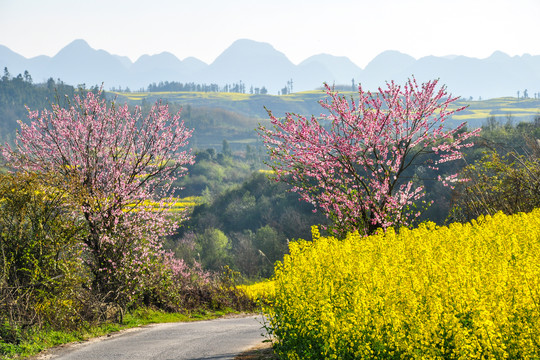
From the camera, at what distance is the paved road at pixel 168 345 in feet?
42.2

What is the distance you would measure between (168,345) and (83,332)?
10.1 feet

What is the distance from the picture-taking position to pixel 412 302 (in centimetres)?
683

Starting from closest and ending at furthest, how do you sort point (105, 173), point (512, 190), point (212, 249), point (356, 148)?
point (356, 148) → point (105, 173) → point (512, 190) → point (212, 249)

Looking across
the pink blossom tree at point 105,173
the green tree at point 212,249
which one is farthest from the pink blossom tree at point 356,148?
the green tree at point 212,249

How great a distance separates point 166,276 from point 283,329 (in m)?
12.6

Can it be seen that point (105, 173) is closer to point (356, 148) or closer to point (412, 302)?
point (356, 148)

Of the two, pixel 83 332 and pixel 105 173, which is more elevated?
pixel 105 173

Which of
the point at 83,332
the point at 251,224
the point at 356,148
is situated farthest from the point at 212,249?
the point at 356,148

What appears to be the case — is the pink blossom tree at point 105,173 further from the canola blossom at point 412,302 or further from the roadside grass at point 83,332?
the canola blossom at point 412,302

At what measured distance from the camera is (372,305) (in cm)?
739

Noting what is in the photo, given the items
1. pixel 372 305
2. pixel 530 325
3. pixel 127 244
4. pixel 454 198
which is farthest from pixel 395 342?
pixel 454 198

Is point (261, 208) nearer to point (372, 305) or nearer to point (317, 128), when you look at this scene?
point (317, 128)

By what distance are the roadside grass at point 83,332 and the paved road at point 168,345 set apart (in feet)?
1.46

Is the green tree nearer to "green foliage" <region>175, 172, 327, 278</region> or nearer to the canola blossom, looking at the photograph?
"green foliage" <region>175, 172, 327, 278</region>
